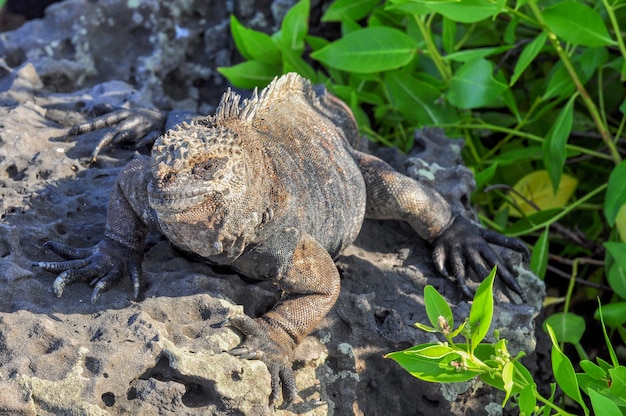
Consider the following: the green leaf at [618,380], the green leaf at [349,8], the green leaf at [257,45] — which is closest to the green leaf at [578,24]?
the green leaf at [349,8]

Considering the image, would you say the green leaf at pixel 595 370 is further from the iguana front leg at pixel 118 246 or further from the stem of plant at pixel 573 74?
the stem of plant at pixel 573 74

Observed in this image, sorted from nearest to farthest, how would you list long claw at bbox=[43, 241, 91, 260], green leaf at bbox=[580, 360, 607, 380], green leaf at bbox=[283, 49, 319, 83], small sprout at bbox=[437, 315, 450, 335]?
small sprout at bbox=[437, 315, 450, 335]
green leaf at bbox=[580, 360, 607, 380]
long claw at bbox=[43, 241, 91, 260]
green leaf at bbox=[283, 49, 319, 83]

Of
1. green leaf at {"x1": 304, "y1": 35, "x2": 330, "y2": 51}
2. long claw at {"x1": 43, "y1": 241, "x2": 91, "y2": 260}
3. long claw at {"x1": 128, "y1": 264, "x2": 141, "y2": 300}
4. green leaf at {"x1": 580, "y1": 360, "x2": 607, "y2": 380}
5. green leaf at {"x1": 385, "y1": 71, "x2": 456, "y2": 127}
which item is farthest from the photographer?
green leaf at {"x1": 304, "y1": 35, "x2": 330, "y2": 51}

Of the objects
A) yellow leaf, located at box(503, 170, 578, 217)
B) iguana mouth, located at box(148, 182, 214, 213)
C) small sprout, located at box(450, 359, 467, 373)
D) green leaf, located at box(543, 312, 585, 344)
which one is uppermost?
iguana mouth, located at box(148, 182, 214, 213)

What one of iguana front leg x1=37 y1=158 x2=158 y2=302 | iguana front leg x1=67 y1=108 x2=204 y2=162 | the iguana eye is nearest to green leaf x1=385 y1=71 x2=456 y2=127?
iguana front leg x1=67 y1=108 x2=204 y2=162

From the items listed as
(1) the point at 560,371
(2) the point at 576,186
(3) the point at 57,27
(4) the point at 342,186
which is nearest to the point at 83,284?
(4) the point at 342,186

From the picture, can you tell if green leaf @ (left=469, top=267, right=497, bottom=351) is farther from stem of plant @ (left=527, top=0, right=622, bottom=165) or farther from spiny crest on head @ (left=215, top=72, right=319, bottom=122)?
stem of plant @ (left=527, top=0, right=622, bottom=165)

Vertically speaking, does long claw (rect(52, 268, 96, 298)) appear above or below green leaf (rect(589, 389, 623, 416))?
above
